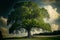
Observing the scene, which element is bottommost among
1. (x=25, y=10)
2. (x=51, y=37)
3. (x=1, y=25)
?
(x=51, y=37)

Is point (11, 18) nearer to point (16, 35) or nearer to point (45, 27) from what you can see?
point (16, 35)

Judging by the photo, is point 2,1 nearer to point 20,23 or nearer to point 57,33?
point 20,23

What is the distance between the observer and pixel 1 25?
282 centimetres

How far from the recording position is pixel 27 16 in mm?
2820

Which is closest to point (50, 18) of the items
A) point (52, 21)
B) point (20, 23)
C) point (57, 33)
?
point (52, 21)

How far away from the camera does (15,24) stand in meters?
2.81

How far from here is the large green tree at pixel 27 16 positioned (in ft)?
9.20

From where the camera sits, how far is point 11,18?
2824 mm

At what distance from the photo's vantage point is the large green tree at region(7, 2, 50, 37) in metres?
2.80

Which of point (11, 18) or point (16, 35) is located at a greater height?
point (11, 18)

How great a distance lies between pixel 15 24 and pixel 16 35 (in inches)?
6.4

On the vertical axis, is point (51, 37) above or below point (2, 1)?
below

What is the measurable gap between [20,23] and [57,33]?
57 cm

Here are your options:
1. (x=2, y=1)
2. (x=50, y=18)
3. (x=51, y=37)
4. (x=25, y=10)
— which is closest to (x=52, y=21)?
(x=50, y=18)
